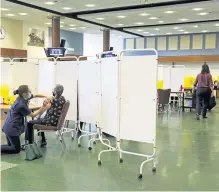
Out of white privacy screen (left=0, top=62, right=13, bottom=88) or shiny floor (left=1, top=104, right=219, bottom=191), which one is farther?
white privacy screen (left=0, top=62, right=13, bottom=88)

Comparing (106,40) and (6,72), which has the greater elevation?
(106,40)

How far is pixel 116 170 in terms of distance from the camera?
397 centimetres

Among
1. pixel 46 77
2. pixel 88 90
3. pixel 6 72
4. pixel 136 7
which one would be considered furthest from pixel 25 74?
pixel 136 7

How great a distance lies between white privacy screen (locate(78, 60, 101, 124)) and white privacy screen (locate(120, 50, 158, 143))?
1.25 m

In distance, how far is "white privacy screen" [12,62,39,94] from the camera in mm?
6633

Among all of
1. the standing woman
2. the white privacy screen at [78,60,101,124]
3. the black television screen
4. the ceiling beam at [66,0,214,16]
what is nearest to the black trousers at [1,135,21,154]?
the white privacy screen at [78,60,101,124]

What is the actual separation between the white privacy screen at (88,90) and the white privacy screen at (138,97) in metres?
1.25

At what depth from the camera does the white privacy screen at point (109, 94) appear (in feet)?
13.4

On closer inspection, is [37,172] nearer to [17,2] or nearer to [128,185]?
[128,185]

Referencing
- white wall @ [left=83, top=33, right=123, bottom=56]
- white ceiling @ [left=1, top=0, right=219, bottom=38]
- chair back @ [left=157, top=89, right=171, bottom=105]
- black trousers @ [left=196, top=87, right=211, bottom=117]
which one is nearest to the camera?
black trousers @ [left=196, top=87, right=211, bottom=117]

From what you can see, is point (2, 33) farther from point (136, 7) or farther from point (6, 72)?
point (6, 72)

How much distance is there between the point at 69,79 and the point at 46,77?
0.76m

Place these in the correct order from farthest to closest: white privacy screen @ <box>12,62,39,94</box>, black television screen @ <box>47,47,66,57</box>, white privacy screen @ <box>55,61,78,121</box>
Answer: black television screen @ <box>47,47,66,57</box>, white privacy screen @ <box>12,62,39,94</box>, white privacy screen @ <box>55,61,78,121</box>

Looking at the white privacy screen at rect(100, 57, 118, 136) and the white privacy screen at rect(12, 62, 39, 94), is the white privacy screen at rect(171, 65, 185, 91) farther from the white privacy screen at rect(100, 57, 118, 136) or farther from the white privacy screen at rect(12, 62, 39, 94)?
the white privacy screen at rect(100, 57, 118, 136)
